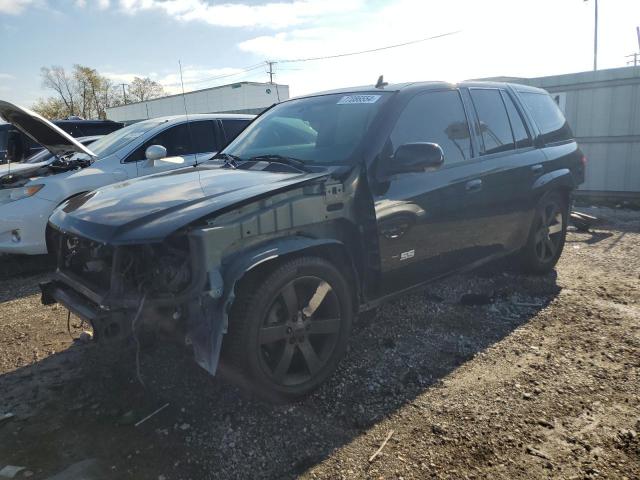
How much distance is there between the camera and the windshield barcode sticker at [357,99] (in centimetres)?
367

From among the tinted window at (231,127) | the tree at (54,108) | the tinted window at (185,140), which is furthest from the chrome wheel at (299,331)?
the tree at (54,108)

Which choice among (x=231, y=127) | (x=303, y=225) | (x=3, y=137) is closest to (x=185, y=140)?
(x=231, y=127)

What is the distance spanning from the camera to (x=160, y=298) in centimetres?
257

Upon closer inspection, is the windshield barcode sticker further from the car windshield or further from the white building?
the white building

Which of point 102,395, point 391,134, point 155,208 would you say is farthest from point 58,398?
point 391,134

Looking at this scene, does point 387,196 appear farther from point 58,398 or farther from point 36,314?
point 36,314

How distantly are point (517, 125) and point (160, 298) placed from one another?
3.69m

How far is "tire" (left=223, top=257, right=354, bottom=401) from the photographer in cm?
269

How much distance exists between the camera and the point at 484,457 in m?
2.48

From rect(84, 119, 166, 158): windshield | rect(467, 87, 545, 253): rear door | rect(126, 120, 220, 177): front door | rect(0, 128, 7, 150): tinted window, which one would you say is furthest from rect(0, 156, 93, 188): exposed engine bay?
rect(467, 87, 545, 253): rear door

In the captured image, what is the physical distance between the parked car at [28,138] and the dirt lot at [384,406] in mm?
4787

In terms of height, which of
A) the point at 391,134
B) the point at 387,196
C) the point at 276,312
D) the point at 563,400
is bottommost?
the point at 563,400

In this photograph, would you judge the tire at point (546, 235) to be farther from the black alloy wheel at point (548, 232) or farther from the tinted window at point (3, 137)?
the tinted window at point (3, 137)

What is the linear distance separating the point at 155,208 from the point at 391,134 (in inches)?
66.2
